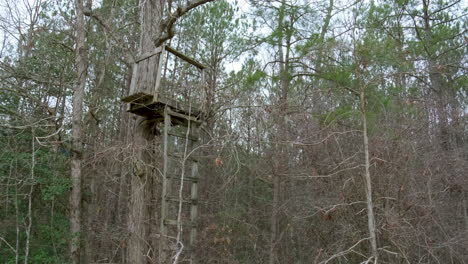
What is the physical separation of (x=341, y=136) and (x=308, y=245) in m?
2.82

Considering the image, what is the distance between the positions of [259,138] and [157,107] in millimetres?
2238

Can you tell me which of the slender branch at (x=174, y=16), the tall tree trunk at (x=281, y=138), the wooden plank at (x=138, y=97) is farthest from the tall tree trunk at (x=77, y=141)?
the tall tree trunk at (x=281, y=138)

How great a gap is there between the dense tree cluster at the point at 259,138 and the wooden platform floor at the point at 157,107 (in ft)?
1.02

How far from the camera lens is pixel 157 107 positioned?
6547 mm

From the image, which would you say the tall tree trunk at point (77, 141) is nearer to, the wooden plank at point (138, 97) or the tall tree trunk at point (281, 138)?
the wooden plank at point (138, 97)

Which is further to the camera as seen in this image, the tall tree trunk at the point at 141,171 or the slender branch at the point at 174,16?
the slender branch at the point at 174,16

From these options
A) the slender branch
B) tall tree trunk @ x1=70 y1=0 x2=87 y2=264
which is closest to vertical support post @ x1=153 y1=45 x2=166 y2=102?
the slender branch

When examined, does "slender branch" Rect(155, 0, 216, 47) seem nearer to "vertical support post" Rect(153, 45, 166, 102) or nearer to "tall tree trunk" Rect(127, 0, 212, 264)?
"tall tree trunk" Rect(127, 0, 212, 264)

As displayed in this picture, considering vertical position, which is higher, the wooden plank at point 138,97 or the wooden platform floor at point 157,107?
the wooden plank at point 138,97

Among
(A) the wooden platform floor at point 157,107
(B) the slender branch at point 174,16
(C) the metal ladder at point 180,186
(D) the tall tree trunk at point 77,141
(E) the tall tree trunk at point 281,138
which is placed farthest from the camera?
(E) the tall tree trunk at point 281,138

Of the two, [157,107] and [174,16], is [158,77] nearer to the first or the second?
[157,107]

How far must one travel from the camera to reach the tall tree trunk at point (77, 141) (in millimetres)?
8602

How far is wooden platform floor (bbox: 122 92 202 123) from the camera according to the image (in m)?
6.37

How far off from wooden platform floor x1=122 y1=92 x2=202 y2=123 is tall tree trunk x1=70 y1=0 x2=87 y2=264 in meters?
2.74
